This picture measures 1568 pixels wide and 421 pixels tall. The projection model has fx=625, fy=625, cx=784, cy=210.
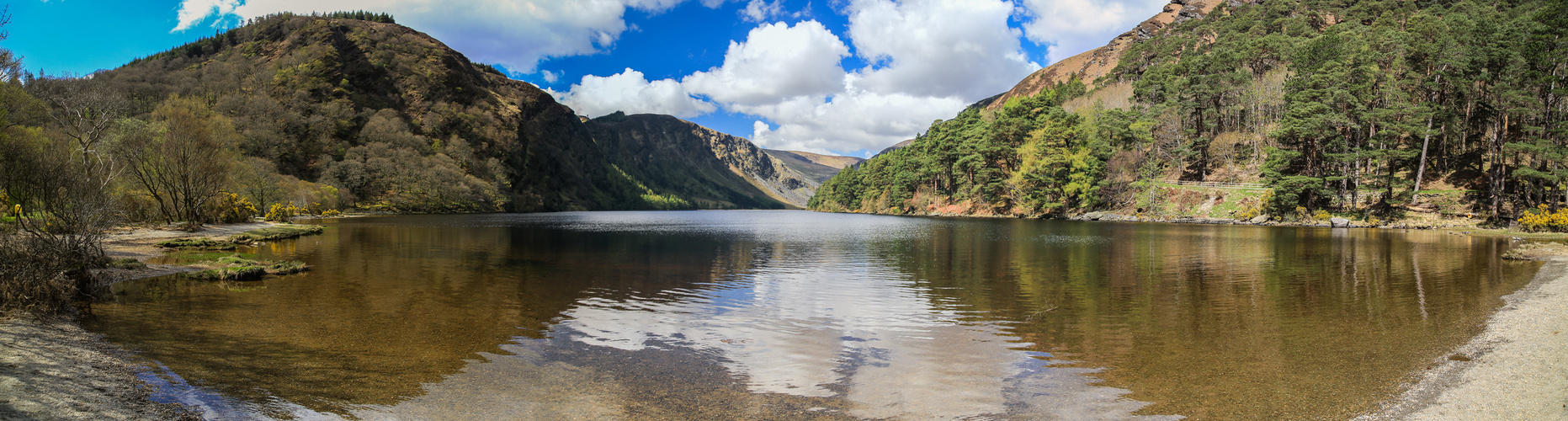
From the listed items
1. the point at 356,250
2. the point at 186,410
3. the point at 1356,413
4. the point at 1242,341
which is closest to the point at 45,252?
the point at 186,410

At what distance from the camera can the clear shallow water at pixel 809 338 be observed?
8.02 m

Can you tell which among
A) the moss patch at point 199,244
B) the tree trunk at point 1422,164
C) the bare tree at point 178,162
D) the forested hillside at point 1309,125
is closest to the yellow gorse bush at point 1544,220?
the forested hillside at point 1309,125

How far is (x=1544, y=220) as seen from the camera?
3856cm

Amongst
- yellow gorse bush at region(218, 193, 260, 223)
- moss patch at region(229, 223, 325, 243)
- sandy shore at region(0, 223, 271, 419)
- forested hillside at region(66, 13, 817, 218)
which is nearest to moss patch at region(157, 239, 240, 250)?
moss patch at region(229, 223, 325, 243)

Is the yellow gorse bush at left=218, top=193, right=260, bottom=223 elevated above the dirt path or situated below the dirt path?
above

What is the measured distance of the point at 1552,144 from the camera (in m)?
41.4

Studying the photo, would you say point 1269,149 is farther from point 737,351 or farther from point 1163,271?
point 737,351

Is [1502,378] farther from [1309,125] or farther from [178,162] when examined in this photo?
[1309,125]

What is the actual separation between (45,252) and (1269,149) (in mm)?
78062

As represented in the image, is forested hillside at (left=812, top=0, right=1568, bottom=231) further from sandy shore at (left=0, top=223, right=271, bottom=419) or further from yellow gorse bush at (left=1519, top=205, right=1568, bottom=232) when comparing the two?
sandy shore at (left=0, top=223, right=271, bottom=419)

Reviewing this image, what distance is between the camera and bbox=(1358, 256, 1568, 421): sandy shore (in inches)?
287

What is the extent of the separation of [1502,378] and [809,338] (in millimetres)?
10025

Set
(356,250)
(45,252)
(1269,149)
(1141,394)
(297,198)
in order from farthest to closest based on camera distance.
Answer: (297,198)
(1269,149)
(356,250)
(45,252)
(1141,394)

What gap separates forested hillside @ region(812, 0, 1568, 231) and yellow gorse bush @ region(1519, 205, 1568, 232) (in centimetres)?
315
